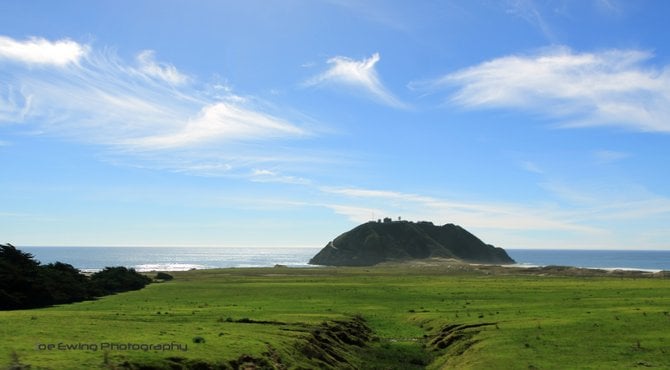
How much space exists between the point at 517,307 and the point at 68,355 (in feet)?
189

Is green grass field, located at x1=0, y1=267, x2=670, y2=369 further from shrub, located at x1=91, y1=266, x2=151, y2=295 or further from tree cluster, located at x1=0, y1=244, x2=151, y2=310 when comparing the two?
shrub, located at x1=91, y1=266, x2=151, y2=295

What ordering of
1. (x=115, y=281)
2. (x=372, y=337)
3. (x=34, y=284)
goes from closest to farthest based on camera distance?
(x=372, y=337) < (x=34, y=284) < (x=115, y=281)

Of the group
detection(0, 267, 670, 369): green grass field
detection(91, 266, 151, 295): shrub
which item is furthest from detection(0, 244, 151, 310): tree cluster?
detection(0, 267, 670, 369): green grass field

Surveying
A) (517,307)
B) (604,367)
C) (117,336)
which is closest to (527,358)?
(604,367)

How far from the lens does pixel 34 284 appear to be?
74.9 m

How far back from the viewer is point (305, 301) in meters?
82.9

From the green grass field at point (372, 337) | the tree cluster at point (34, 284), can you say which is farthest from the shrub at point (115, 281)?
the green grass field at point (372, 337)

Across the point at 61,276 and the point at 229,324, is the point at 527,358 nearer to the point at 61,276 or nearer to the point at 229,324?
the point at 229,324

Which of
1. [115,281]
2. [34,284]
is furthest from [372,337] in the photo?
[115,281]

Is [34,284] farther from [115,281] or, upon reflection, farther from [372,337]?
[372,337]

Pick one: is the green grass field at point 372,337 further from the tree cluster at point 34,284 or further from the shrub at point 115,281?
the shrub at point 115,281

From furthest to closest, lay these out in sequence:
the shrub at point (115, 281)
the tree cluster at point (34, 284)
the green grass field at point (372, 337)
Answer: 1. the shrub at point (115, 281)
2. the tree cluster at point (34, 284)
3. the green grass field at point (372, 337)

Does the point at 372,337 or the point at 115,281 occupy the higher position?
the point at 115,281

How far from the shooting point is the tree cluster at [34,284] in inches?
2793
